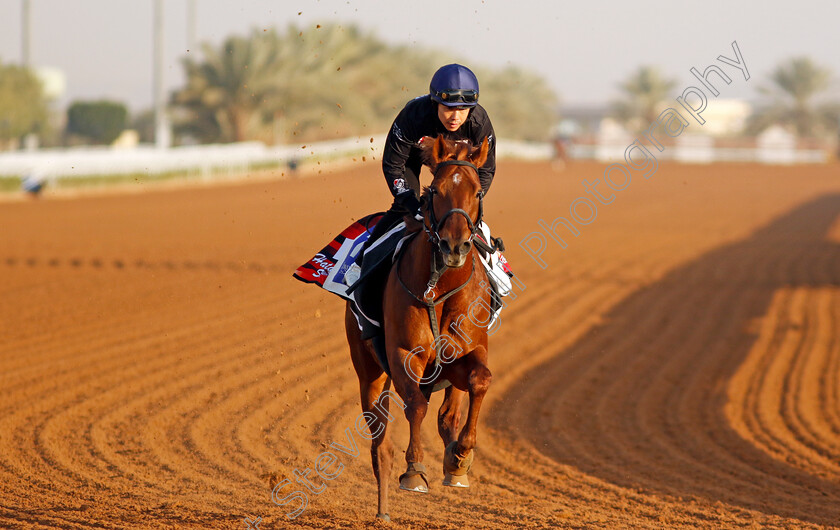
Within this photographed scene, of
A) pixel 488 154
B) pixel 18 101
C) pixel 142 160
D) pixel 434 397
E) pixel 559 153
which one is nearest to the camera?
pixel 488 154

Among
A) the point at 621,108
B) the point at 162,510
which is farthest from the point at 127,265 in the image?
the point at 621,108

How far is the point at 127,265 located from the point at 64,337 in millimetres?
5773

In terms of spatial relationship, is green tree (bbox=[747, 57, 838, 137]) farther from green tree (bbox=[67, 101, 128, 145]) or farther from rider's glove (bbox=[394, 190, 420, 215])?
rider's glove (bbox=[394, 190, 420, 215])

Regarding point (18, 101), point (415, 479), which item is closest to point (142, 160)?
point (18, 101)

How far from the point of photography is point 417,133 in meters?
6.18

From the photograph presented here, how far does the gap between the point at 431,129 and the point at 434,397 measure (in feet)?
16.6

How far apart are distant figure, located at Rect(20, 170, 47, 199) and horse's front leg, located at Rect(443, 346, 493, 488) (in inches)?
1087

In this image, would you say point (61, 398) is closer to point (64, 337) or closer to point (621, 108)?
point (64, 337)

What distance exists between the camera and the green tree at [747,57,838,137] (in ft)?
236

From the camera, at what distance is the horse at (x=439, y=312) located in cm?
527

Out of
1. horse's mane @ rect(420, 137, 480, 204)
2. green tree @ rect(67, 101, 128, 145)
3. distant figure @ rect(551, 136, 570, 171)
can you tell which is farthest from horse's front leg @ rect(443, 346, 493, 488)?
green tree @ rect(67, 101, 128, 145)

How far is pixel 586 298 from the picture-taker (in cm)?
1575

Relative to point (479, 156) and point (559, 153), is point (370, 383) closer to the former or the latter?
point (479, 156)

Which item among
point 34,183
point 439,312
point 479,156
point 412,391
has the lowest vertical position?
point 412,391
